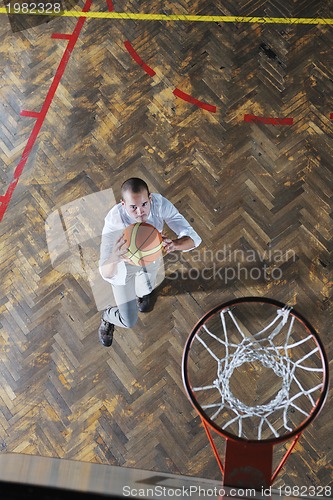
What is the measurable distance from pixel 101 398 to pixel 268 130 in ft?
7.18

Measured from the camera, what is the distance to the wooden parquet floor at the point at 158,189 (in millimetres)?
4203

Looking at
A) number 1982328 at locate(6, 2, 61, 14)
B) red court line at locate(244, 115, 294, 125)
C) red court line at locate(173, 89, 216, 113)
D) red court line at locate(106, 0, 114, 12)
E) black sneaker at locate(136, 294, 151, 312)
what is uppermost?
number 1982328 at locate(6, 2, 61, 14)

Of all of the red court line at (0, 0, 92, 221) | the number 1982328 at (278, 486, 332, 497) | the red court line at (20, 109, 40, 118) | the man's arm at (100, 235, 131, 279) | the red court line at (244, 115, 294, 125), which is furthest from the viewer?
the red court line at (20, 109, 40, 118)

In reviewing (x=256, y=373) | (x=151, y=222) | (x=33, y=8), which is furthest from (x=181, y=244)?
(x=33, y=8)

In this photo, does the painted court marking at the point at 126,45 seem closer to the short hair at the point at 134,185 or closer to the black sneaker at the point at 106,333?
the short hair at the point at 134,185

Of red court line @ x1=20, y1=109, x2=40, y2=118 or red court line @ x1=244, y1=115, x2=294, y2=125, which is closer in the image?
red court line @ x1=244, y1=115, x2=294, y2=125

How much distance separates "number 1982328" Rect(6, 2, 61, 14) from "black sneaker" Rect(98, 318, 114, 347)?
245 cm

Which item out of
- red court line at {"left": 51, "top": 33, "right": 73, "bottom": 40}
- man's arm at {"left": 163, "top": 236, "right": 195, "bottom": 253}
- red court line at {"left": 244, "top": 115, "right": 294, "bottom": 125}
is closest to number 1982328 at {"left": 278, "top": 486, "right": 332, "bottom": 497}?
man's arm at {"left": 163, "top": 236, "right": 195, "bottom": 253}

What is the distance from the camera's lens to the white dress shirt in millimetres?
4258

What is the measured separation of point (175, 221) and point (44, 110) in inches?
54.1

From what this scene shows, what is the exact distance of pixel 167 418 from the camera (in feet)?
13.7

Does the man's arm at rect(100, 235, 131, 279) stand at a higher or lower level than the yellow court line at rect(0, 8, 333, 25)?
lower

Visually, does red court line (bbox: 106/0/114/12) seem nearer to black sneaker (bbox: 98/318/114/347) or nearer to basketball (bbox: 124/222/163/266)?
basketball (bbox: 124/222/163/266)

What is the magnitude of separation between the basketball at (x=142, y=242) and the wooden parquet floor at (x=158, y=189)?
0.24 metres
